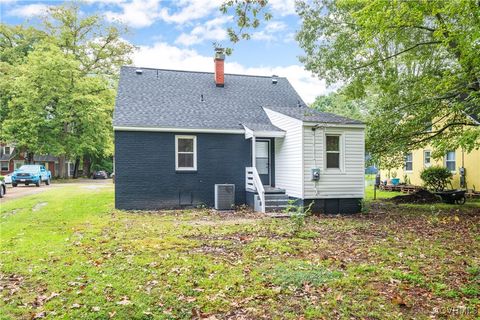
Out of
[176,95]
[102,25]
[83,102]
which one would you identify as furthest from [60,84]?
[176,95]

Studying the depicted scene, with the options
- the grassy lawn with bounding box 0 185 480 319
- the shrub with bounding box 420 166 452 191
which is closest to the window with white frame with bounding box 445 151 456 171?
the shrub with bounding box 420 166 452 191

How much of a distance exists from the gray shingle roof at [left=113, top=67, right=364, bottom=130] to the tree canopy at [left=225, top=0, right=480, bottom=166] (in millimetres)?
2148

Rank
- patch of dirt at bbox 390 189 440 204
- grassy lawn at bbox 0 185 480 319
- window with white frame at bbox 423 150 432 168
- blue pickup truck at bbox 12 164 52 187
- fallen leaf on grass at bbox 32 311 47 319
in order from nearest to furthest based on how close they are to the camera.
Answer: fallen leaf on grass at bbox 32 311 47 319, grassy lawn at bbox 0 185 480 319, patch of dirt at bbox 390 189 440 204, window with white frame at bbox 423 150 432 168, blue pickup truck at bbox 12 164 52 187

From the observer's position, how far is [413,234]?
903 cm

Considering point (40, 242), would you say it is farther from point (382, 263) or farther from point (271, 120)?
point (271, 120)

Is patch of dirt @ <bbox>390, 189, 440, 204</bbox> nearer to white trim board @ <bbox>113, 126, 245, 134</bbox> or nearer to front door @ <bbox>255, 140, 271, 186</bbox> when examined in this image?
front door @ <bbox>255, 140, 271, 186</bbox>

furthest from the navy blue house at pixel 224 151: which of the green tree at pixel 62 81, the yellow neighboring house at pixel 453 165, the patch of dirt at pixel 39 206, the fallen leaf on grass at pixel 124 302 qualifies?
the green tree at pixel 62 81

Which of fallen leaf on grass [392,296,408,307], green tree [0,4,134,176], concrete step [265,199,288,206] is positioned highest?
green tree [0,4,134,176]

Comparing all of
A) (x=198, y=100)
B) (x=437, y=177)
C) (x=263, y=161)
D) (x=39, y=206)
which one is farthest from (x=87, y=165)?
(x=437, y=177)

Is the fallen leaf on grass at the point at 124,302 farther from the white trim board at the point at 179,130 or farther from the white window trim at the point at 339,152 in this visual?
the white trim board at the point at 179,130

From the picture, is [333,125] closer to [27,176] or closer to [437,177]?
[437,177]

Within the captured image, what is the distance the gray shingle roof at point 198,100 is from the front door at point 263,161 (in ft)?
3.02

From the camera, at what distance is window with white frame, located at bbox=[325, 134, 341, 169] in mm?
13117

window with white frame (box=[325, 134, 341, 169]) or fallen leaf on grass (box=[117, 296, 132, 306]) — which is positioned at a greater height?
window with white frame (box=[325, 134, 341, 169])
